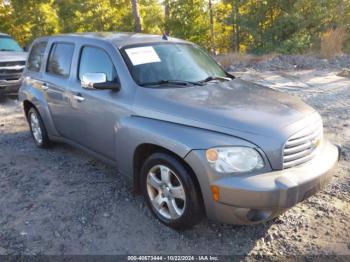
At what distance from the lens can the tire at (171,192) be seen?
3.03 meters

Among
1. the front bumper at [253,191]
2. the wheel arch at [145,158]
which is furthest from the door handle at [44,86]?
the front bumper at [253,191]

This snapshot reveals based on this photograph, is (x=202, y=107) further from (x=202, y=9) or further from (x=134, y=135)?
(x=202, y=9)

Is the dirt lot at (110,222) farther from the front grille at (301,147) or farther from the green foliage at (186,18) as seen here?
the green foliage at (186,18)

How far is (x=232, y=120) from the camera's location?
3000 millimetres

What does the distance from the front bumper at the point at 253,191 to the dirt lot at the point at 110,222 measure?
426 millimetres

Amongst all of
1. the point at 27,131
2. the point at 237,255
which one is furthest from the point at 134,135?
the point at 27,131

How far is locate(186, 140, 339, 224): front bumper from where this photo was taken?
9.00 ft

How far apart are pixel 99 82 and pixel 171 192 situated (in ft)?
4.38

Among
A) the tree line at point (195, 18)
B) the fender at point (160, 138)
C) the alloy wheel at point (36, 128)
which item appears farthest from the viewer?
the tree line at point (195, 18)

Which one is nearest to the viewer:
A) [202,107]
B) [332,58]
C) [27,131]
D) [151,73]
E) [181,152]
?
[181,152]

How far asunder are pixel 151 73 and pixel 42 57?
87.5 inches

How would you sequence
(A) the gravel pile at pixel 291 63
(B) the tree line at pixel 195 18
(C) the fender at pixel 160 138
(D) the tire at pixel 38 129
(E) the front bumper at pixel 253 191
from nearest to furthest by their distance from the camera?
(E) the front bumper at pixel 253 191
(C) the fender at pixel 160 138
(D) the tire at pixel 38 129
(A) the gravel pile at pixel 291 63
(B) the tree line at pixel 195 18

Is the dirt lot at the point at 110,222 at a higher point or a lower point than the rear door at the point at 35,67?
lower

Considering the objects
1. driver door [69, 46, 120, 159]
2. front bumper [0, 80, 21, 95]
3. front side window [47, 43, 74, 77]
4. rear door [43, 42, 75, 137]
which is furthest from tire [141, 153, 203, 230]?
front bumper [0, 80, 21, 95]
